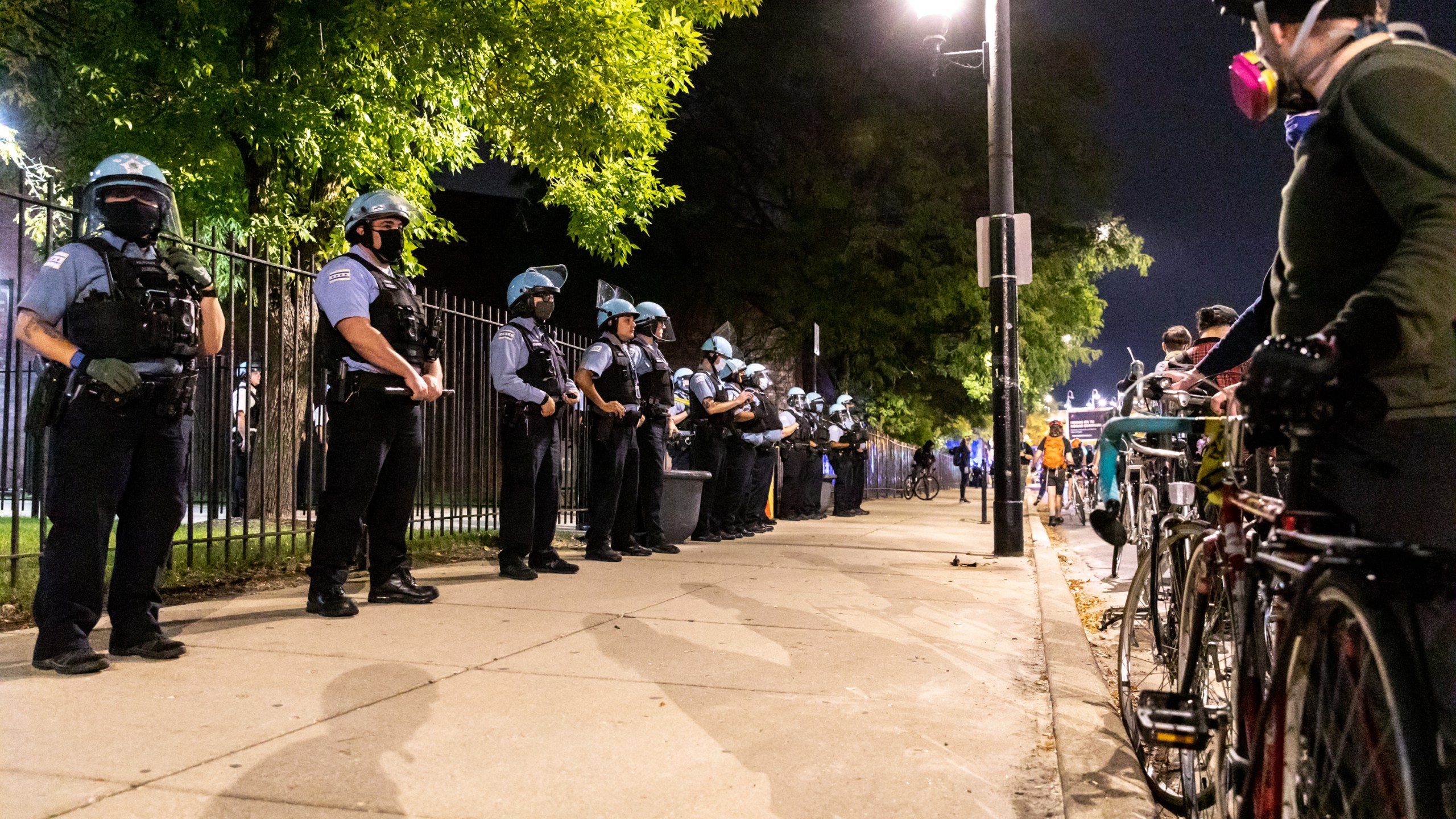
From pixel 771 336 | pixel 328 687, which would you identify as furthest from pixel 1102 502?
pixel 771 336

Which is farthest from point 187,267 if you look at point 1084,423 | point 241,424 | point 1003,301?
point 1084,423

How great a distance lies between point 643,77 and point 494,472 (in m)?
4.48

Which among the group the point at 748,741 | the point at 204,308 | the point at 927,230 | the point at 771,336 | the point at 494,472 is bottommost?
the point at 748,741

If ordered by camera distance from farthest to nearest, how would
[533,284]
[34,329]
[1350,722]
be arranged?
[533,284]
[34,329]
[1350,722]

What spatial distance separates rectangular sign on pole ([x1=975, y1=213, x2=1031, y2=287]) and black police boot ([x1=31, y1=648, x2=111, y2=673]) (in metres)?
8.74

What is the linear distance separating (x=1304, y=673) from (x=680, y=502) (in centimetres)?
910

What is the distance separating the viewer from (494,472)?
407 inches

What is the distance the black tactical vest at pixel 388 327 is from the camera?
5.58 metres

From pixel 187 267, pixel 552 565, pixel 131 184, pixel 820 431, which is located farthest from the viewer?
pixel 820 431

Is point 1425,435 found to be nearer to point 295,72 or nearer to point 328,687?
point 328,687

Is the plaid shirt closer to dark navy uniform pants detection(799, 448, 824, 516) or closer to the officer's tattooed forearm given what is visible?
the officer's tattooed forearm

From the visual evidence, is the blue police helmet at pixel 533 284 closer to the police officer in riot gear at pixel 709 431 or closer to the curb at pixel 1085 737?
the police officer in riot gear at pixel 709 431

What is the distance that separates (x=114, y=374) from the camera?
4.10 meters

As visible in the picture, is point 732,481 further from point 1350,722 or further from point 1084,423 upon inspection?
point 1084,423
